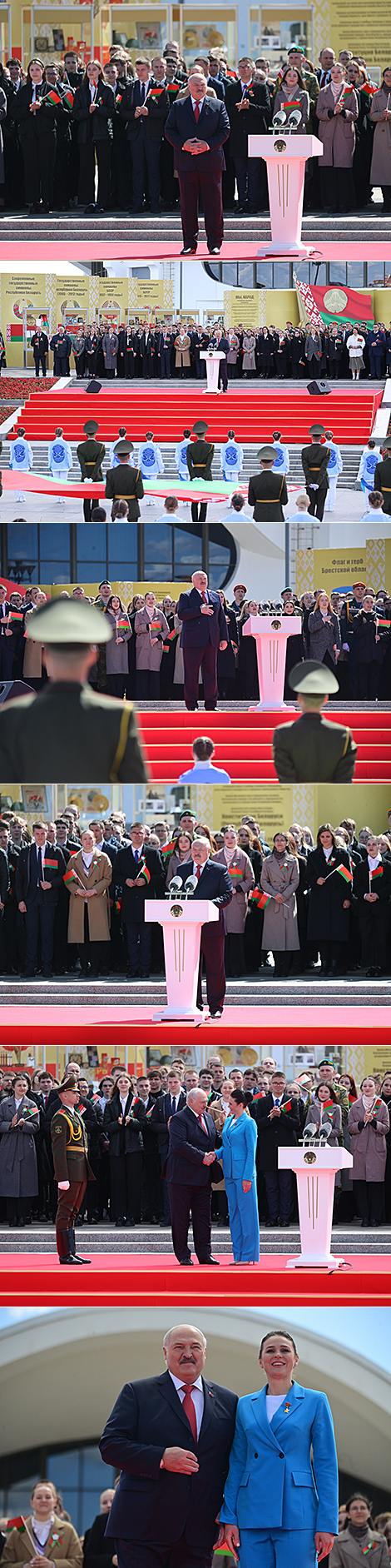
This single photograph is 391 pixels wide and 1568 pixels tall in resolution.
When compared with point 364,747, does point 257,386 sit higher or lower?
higher

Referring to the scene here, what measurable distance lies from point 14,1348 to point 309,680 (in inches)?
236

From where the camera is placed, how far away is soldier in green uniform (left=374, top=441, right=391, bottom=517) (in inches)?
682

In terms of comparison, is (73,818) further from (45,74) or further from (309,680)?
(309,680)

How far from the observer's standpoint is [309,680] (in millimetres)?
5555

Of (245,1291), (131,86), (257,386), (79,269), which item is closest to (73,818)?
(245,1291)

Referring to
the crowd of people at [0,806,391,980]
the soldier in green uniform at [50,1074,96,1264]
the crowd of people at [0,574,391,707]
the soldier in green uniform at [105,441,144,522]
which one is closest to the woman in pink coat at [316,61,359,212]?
the soldier in green uniform at [105,441,144,522]

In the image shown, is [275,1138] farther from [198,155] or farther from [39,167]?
[39,167]

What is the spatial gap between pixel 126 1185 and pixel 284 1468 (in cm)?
567

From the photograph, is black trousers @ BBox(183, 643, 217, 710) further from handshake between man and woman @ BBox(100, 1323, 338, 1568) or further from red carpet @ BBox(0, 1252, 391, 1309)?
handshake between man and woman @ BBox(100, 1323, 338, 1568)

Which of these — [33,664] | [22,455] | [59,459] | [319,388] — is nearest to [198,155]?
[33,664]

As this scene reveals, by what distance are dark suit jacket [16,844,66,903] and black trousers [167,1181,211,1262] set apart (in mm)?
2569

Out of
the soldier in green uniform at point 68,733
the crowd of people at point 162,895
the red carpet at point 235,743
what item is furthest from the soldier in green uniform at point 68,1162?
the soldier in green uniform at point 68,733

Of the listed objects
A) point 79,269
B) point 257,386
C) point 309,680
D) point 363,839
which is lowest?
point 363,839

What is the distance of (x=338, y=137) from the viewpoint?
16.3 meters
